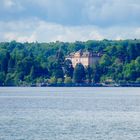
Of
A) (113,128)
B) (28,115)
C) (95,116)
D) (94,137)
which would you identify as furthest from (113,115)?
(94,137)

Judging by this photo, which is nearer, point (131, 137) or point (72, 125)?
point (131, 137)

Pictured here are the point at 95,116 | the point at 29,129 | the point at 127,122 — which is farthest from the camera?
the point at 95,116

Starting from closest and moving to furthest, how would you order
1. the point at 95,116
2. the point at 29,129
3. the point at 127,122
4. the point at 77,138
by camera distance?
the point at 77,138
the point at 29,129
the point at 127,122
the point at 95,116

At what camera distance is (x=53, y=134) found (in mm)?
56562

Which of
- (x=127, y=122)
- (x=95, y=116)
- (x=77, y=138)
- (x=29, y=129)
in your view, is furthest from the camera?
(x=95, y=116)

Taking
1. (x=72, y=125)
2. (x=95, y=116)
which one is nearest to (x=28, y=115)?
(x=95, y=116)

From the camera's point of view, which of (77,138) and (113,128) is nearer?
(77,138)

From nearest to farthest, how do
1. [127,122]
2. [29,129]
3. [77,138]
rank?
[77,138] < [29,129] < [127,122]

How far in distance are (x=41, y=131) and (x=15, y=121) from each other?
307 inches

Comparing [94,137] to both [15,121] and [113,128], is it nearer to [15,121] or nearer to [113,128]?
[113,128]

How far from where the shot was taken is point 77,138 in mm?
54750

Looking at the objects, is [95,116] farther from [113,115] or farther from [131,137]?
[131,137]

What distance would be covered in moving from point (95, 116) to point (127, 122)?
6.86 metres

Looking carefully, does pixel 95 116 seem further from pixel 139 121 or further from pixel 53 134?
pixel 53 134
